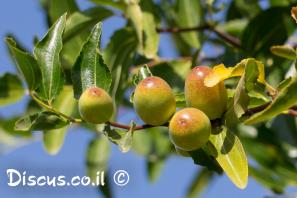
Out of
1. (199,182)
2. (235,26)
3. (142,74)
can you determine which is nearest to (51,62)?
(142,74)

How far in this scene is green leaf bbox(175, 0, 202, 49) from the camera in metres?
2.46

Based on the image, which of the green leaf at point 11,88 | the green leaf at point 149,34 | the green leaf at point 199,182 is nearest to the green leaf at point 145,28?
the green leaf at point 149,34

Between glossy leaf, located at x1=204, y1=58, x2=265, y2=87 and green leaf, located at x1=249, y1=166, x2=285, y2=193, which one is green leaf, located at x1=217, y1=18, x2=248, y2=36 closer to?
green leaf, located at x1=249, y1=166, x2=285, y2=193

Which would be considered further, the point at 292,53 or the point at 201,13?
the point at 201,13

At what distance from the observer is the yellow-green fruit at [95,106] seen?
53.9 inches

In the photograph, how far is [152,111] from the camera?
135cm

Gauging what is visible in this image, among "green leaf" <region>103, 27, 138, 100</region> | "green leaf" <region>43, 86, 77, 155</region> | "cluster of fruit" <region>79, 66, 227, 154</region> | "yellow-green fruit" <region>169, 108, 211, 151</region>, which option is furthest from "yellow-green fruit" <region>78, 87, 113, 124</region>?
"green leaf" <region>43, 86, 77, 155</region>

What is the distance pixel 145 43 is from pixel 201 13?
1.26ft

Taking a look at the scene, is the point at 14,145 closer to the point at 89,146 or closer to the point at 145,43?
the point at 89,146

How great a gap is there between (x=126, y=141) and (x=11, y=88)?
86cm

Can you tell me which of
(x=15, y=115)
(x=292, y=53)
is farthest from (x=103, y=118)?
(x=15, y=115)

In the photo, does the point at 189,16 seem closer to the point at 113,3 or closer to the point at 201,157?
the point at 113,3

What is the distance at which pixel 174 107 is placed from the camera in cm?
138

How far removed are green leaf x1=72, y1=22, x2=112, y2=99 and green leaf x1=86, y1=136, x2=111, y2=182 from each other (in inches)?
58.8
